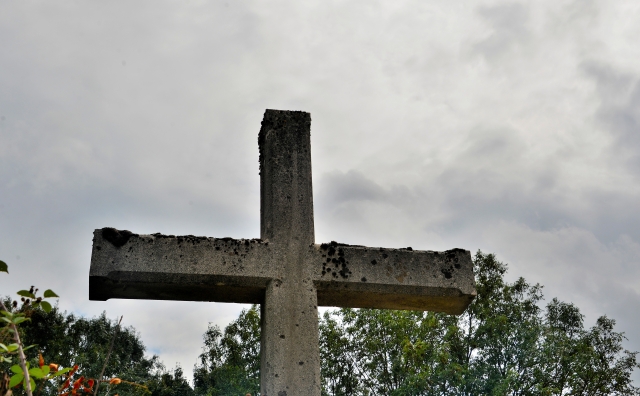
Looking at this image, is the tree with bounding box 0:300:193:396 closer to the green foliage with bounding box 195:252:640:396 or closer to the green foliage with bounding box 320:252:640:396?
the green foliage with bounding box 195:252:640:396

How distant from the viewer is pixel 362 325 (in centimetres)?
2588

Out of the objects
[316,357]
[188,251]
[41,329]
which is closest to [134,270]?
[188,251]

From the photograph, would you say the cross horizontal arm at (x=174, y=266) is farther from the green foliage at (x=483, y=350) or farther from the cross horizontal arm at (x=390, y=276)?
the green foliage at (x=483, y=350)

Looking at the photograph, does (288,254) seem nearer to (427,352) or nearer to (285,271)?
(285,271)

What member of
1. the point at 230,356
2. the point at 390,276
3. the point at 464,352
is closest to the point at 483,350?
the point at 464,352

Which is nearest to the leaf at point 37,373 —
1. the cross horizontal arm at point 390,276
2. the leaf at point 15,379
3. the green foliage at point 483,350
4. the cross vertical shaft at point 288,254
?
the leaf at point 15,379

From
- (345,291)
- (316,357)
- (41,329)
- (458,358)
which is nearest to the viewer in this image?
(316,357)

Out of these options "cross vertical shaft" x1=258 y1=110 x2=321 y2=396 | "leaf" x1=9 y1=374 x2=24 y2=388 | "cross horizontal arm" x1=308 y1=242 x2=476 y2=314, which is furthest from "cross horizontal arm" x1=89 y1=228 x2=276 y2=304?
"leaf" x1=9 y1=374 x2=24 y2=388

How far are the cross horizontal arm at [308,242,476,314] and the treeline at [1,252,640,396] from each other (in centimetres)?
1698

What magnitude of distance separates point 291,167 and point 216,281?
0.96 m

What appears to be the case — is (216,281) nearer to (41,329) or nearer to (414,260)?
(414,260)

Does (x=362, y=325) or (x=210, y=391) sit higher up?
(x=362, y=325)

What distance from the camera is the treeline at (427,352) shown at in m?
22.1

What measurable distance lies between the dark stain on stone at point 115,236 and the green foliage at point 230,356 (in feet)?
68.4
